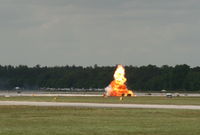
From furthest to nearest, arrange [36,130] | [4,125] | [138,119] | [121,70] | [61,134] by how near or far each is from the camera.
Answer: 1. [121,70]
2. [138,119]
3. [4,125]
4. [36,130]
5. [61,134]

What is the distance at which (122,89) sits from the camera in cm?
15525

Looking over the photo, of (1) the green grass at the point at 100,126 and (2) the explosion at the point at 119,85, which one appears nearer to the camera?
(1) the green grass at the point at 100,126

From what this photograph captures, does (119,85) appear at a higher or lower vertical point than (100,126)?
higher

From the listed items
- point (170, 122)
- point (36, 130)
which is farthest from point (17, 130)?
point (170, 122)

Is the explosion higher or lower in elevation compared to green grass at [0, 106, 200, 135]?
higher

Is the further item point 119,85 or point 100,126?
point 119,85

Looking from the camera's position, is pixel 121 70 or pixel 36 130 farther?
pixel 121 70

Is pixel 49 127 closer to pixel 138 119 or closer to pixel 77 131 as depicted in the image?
pixel 77 131

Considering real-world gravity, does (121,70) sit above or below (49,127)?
above

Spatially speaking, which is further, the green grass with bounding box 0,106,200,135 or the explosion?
the explosion

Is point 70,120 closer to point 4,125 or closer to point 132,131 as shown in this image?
point 4,125

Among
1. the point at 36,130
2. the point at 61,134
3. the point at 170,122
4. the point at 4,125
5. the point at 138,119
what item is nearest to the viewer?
the point at 61,134

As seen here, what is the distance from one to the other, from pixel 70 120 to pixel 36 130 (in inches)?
392

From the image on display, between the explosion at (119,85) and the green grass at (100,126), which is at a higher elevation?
the explosion at (119,85)
